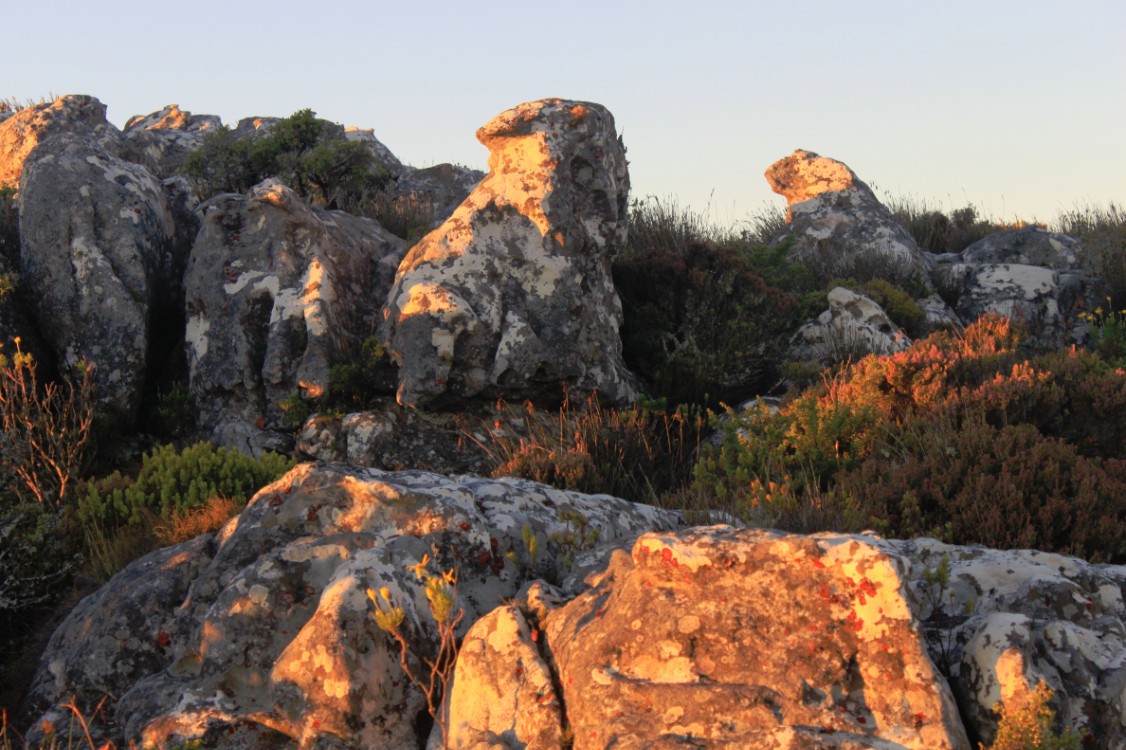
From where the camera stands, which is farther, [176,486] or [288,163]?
[288,163]

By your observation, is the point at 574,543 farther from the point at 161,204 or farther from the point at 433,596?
the point at 161,204

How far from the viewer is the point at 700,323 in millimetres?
10039

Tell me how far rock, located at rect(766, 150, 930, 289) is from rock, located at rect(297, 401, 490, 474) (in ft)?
23.4

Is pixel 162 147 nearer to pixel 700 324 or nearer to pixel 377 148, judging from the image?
pixel 377 148

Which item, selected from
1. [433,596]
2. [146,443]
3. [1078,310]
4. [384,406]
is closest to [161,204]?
[146,443]

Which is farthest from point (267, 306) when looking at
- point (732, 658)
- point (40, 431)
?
point (732, 658)

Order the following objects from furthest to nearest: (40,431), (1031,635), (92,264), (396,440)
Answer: (92,264) → (396,440) → (40,431) → (1031,635)

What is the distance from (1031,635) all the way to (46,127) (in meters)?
14.1

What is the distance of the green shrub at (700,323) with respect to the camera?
32.1 feet

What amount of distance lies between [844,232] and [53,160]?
34.4 ft

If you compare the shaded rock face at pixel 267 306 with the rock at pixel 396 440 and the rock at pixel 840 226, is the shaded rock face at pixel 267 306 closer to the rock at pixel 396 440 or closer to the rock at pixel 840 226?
the rock at pixel 396 440

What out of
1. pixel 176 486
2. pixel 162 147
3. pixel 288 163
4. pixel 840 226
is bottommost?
pixel 176 486

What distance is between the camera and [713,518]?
6039mm

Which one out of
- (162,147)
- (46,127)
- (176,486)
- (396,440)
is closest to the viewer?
(176,486)
